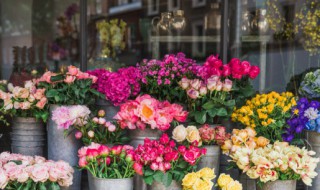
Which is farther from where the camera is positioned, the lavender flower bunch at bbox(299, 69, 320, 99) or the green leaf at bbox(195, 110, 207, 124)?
the lavender flower bunch at bbox(299, 69, 320, 99)

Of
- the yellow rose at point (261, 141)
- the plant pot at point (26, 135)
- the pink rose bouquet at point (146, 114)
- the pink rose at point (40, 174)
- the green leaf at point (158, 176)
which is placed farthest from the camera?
the plant pot at point (26, 135)

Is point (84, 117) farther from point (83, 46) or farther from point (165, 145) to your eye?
point (83, 46)

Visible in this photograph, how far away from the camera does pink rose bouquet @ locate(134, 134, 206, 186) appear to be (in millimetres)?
1774

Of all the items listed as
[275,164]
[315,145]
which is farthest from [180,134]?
[315,145]

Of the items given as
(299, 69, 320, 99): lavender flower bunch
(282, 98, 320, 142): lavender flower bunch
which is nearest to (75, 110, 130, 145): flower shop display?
(282, 98, 320, 142): lavender flower bunch

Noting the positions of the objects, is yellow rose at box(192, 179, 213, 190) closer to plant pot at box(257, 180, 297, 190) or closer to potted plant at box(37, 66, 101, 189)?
plant pot at box(257, 180, 297, 190)

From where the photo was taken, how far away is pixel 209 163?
2018mm

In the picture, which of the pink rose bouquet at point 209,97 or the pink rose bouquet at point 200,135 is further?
the pink rose bouquet at point 209,97

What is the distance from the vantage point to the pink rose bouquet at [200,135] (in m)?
1.90

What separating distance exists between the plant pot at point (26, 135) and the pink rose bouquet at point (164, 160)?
0.64m

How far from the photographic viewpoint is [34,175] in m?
1.67

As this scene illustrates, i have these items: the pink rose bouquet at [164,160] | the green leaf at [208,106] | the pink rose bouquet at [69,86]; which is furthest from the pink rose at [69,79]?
the green leaf at [208,106]

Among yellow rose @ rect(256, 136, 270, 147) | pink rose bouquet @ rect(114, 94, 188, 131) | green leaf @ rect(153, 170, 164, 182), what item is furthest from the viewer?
yellow rose @ rect(256, 136, 270, 147)

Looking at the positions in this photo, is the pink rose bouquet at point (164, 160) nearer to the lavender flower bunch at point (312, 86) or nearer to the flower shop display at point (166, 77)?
the flower shop display at point (166, 77)
